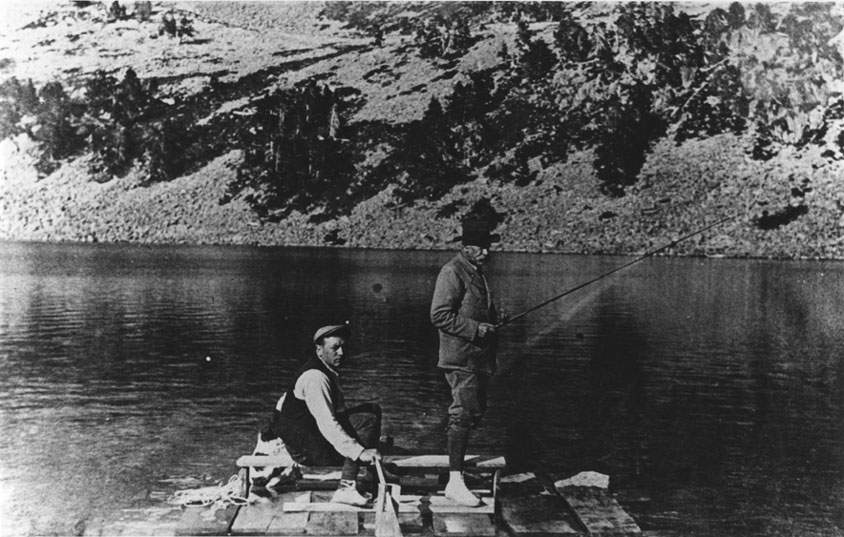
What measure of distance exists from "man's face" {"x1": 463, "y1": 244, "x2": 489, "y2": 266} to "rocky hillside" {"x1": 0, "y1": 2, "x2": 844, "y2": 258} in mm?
85144

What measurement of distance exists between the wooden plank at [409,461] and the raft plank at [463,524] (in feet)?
4.10

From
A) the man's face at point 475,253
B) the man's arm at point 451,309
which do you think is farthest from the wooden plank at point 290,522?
the man's face at point 475,253

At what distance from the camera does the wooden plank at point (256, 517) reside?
943 centimetres

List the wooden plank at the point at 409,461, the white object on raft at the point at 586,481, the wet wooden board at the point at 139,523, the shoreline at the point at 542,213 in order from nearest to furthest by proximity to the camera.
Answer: the wet wooden board at the point at 139,523 → the wooden plank at the point at 409,461 → the white object on raft at the point at 586,481 → the shoreline at the point at 542,213

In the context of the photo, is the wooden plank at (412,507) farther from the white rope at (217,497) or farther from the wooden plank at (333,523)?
the white rope at (217,497)

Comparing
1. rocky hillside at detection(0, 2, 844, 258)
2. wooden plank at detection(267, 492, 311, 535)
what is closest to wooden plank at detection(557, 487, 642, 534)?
wooden plank at detection(267, 492, 311, 535)

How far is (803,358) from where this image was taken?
92.9ft

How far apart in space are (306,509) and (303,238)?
93284 millimetres

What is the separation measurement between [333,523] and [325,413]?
119cm

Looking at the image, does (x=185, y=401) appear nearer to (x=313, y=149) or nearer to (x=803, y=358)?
(x=803, y=358)

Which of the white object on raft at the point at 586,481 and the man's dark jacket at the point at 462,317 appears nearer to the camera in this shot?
the man's dark jacket at the point at 462,317

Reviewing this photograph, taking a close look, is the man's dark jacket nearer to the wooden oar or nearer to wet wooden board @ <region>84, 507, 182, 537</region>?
the wooden oar

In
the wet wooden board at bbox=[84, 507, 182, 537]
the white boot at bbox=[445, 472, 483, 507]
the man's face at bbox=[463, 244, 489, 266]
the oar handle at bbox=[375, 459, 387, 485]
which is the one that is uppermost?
the man's face at bbox=[463, 244, 489, 266]

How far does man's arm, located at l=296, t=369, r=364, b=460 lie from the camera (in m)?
10.2
